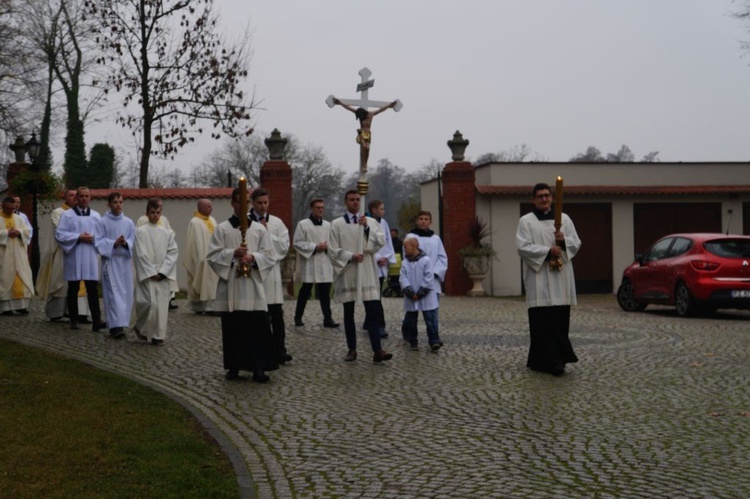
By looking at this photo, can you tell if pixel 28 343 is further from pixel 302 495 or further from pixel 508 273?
pixel 508 273

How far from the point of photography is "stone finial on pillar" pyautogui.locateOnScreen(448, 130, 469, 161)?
2945cm

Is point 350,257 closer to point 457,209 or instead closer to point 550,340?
point 550,340

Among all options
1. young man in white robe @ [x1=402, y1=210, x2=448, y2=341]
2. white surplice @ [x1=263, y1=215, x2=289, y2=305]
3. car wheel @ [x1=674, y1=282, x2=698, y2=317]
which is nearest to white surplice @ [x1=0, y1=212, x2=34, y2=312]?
young man in white robe @ [x1=402, y1=210, x2=448, y2=341]

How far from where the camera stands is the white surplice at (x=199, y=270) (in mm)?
19172

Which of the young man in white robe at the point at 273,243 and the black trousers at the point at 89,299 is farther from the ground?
the young man in white robe at the point at 273,243

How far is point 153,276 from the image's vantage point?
48.3 ft

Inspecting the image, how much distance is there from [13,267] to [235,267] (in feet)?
30.2

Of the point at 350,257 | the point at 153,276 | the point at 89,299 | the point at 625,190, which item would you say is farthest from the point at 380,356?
the point at 625,190

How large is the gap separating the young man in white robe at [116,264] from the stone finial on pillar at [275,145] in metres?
14.1

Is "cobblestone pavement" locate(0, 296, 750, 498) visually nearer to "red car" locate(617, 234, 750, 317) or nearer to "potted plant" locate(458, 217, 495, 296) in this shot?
"red car" locate(617, 234, 750, 317)

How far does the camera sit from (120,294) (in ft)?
49.5

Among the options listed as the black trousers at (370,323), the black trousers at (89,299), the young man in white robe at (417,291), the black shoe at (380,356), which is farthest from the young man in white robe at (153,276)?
the black shoe at (380,356)

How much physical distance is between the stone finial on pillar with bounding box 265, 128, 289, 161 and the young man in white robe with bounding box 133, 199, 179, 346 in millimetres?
14663

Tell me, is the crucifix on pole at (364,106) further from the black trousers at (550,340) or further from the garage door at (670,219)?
the garage door at (670,219)
